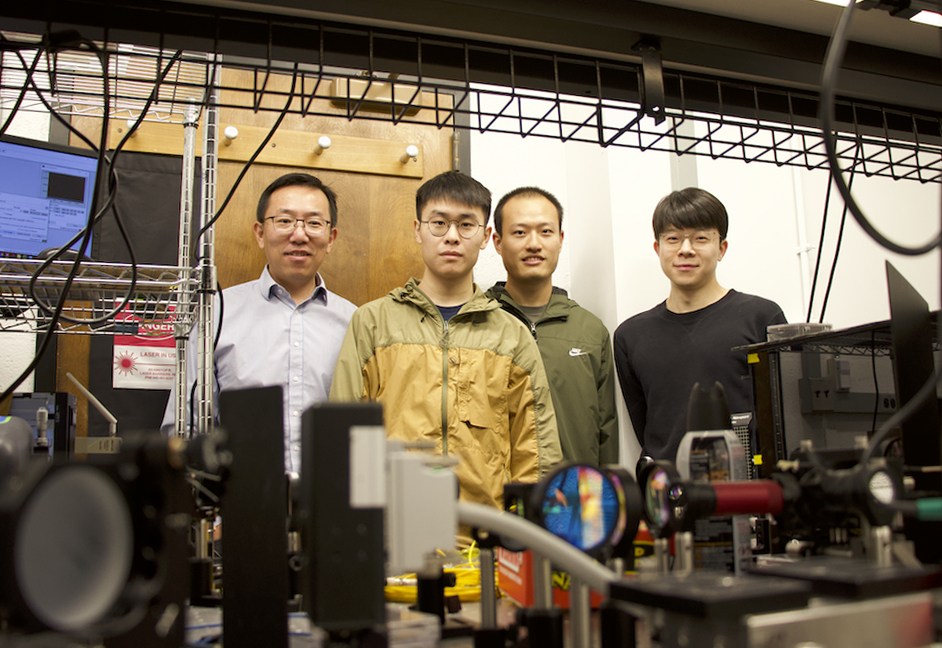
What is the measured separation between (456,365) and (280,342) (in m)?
0.50

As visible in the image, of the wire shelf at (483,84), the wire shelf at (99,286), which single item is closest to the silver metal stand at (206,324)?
the wire shelf at (99,286)

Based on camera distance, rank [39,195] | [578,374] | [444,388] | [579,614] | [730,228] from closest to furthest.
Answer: [579,614], [39,195], [444,388], [578,374], [730,228]

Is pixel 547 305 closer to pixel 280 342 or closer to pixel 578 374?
pixel 578 374

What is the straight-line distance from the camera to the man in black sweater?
6.37 ft

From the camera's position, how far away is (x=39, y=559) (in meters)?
0.38

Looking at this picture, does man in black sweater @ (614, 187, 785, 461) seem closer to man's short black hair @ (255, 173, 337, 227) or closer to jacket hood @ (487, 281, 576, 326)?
jacket hood @ (487, 281, 576, 326)

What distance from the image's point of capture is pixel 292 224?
1880mm

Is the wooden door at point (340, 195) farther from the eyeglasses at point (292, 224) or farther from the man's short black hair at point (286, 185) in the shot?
the eyeglasses at point (292, 224)

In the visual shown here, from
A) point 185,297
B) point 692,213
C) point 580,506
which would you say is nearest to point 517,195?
point 692,213

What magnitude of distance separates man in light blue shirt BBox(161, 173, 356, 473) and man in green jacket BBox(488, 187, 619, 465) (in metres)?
0.57

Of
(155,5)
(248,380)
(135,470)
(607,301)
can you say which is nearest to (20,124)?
(248,380)

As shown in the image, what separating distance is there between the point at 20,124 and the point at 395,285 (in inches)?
47.9

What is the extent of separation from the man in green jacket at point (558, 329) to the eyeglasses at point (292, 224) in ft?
1.97

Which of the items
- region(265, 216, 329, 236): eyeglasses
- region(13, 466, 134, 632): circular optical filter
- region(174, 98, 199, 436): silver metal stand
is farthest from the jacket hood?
region(13, 466, 134, 632): circular optical filter
